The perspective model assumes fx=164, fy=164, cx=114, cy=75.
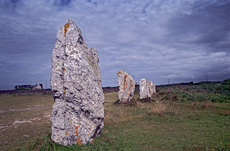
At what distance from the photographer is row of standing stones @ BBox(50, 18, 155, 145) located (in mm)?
5949

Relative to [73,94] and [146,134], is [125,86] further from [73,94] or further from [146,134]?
[73,94]

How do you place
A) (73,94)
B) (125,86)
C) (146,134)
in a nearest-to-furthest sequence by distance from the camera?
(73,94) < (146,134) < (125,86)

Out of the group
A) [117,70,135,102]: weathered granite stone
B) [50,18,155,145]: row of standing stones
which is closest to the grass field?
[50,18,155,145]: row of standing stones

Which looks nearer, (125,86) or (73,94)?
(73,94)

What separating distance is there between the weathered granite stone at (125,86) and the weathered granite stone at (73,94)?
12.6 metres

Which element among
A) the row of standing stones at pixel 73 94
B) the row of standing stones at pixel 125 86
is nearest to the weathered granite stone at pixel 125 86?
the row of standing stones at pixel 125 86

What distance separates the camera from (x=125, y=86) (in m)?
19.9

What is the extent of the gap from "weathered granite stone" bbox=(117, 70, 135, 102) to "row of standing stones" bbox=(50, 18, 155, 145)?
491 inches

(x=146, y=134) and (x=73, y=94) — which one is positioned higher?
(x=73, y=94)

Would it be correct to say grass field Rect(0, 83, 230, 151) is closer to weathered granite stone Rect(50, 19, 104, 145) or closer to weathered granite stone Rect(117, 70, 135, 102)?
weathered granite stone Rect(50, 19, 104, 145)

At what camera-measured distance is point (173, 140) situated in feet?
23.1

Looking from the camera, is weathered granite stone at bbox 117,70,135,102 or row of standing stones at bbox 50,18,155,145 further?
weathered granite stone at bbox 117,70,135,102

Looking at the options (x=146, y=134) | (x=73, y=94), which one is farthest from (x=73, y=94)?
(x=146, y=134)

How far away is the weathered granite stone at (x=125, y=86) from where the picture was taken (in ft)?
63.3
